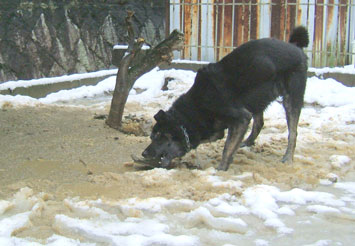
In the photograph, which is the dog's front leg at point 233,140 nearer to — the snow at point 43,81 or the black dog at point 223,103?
the black dog at point 223,103

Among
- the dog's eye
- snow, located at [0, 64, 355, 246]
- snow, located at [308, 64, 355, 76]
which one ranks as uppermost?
snow, located at [308, 64, 355, 76]

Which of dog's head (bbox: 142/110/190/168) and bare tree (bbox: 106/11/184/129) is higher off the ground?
bare tree (bbox: 106/11/184/129)

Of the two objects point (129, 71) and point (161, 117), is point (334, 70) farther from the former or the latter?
point (161, 117)

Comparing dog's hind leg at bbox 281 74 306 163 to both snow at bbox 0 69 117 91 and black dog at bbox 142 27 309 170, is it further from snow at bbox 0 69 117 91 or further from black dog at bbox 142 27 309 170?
snow at bbox 0 69 117 91

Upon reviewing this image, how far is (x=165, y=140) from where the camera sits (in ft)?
15.1

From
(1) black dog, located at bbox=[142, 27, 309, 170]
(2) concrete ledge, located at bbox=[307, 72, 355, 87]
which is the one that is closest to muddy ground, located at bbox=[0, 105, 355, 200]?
(1) black dog, located at bbox=[142, 27, 309, 170]

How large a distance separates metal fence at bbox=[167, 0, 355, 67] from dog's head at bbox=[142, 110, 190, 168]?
16.4ft

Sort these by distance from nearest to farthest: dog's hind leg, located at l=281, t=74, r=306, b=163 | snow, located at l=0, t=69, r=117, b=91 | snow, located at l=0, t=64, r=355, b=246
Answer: snow, located at l=0, t=64, r=355, b=246 → dog's hind leg, located at l=281, t=74, r=306, b=163 → snow, located at l=0, t=69, r=117, b=91

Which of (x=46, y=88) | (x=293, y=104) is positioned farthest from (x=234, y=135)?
(x=46, y=88)

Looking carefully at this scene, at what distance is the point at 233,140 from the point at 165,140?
63cm

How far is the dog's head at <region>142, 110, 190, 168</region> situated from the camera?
4578mm

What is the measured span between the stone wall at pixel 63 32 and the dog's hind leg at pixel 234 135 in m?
5.05

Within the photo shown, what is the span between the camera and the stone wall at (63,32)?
9242mm

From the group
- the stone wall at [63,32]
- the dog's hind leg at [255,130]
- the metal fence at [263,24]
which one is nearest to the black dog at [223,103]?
the dog's hind leg at [255,130]
